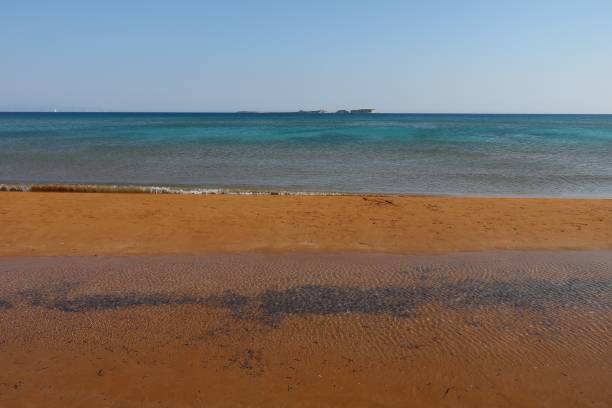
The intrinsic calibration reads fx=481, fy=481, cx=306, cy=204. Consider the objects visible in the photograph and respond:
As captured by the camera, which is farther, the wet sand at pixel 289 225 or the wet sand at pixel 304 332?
the wet sand at pixel 289 225

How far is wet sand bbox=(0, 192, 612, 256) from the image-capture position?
8.23 m

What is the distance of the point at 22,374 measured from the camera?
13.6 ft

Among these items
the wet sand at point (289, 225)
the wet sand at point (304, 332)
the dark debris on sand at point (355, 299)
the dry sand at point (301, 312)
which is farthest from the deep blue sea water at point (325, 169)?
the dark debris on sand at point (355, 299)

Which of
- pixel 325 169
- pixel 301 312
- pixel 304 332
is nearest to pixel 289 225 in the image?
pixel 301 312

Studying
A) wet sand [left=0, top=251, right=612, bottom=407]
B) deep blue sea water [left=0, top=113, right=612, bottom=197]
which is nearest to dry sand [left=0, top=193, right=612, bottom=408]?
wet sand [left=0, top=251, right=612, bottom=407]

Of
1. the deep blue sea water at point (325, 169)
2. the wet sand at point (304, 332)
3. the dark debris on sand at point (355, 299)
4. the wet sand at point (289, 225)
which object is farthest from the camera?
the deep blue sea water at point (325, 169)

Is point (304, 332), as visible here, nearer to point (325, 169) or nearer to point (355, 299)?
point (355, 299)

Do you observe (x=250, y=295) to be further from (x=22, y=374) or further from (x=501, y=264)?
(x=501, y=264)

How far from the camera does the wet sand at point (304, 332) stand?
13.0ft

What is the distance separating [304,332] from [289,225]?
459 centimetres

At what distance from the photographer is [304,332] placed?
5.00 meters

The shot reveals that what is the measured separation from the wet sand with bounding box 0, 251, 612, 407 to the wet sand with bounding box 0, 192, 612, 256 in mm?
816

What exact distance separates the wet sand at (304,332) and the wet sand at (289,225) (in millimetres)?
816

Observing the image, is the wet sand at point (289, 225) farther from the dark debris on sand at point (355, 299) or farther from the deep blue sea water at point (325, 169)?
the deep blue sea water at point (325, 169)
